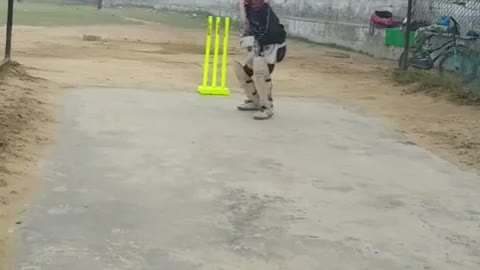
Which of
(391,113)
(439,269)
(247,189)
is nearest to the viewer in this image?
(439,269)

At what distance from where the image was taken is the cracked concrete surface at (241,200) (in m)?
5.04

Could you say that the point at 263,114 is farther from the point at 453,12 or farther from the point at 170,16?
the point at 170,16

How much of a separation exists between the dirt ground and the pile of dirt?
1cm

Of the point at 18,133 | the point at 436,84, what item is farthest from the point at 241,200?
the point at 436,84

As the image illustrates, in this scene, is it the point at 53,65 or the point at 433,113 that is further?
the point at 53,65

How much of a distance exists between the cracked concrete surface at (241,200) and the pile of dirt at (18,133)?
0.15 meters

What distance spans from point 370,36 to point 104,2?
133ft

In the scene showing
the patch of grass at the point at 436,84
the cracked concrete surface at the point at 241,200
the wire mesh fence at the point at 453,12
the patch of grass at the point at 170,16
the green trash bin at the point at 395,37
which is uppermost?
the wire mesh fence at the point at 453,12

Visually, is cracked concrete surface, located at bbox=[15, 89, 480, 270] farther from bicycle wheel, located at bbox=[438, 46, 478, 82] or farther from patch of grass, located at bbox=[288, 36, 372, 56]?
patch of grass, located at bbox=[288, 36, 372, 56]

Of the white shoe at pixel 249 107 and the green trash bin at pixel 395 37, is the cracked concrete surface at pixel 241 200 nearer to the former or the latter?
the white shoe at pixel 249 107

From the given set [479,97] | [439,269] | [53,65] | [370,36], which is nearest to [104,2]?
[370,36]

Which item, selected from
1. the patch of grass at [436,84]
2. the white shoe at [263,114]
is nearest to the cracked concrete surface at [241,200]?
the white shoe at [263,114]

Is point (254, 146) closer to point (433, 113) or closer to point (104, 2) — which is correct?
point (433, 113)

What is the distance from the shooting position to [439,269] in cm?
498
